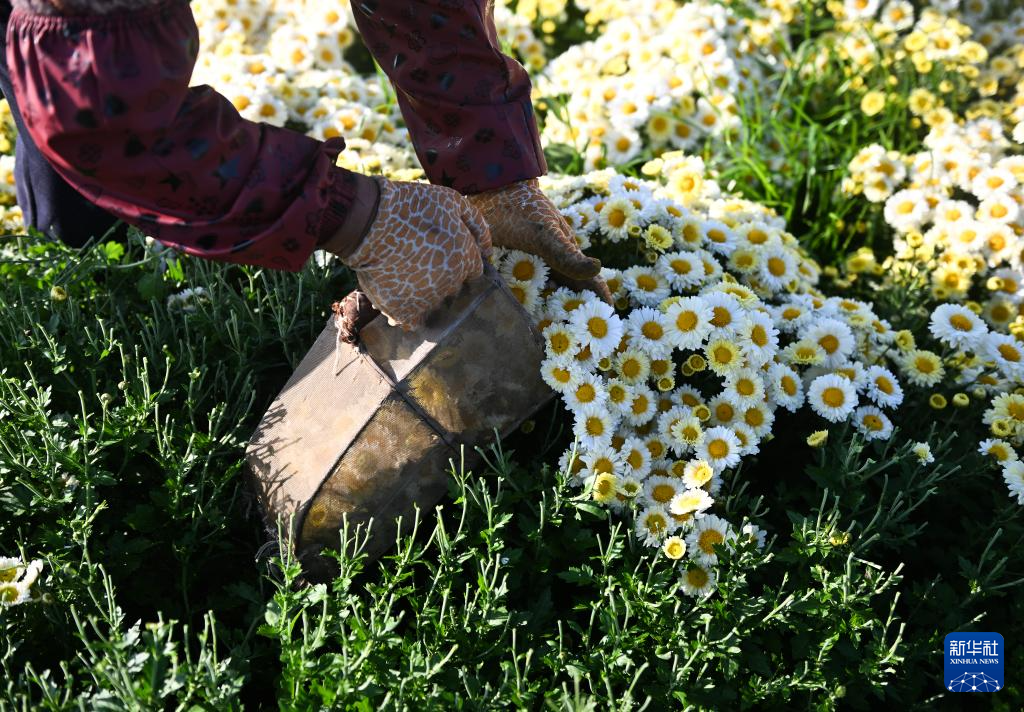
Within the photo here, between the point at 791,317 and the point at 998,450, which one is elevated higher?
the point at 791,317

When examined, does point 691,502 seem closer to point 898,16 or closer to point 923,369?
point 923,369

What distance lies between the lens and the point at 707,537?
1769 mm

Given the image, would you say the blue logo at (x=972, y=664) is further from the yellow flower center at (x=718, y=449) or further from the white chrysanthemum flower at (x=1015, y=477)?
the yellow flower center at (x=718, y=449)

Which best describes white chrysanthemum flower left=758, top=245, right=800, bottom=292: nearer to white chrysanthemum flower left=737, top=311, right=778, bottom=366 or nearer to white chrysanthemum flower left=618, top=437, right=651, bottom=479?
white chrysanthemum flower left=737, top=311, right=778, bottom=366

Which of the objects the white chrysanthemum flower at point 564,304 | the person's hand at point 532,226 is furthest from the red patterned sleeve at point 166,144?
the white chrysanthemum flower at point 564,304

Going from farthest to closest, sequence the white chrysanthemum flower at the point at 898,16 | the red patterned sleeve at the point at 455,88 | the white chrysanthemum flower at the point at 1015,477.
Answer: the white chrysanthemum flower at the point at 898,16, the white chrysanthemum flower at the point at 1015,477, the red patterned sleeve at the point at 455,88

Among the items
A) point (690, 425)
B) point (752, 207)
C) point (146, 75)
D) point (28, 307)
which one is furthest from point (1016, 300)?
point (28, 307)

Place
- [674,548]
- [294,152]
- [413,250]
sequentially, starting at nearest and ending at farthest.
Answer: [294,152] → [413,250] → [674,548]

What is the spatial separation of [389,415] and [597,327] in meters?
0.47

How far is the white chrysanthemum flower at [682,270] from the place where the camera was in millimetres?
2123

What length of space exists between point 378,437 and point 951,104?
264 cm

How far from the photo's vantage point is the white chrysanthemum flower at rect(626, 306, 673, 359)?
1937 millimetres

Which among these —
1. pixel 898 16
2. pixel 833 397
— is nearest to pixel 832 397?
pixel 833 397

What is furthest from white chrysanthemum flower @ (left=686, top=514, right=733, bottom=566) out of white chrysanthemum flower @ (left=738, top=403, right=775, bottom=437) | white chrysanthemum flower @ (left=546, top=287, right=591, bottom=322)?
white chrysanthemum flower @ (left=546, top=287, right=591, bottom=322)
